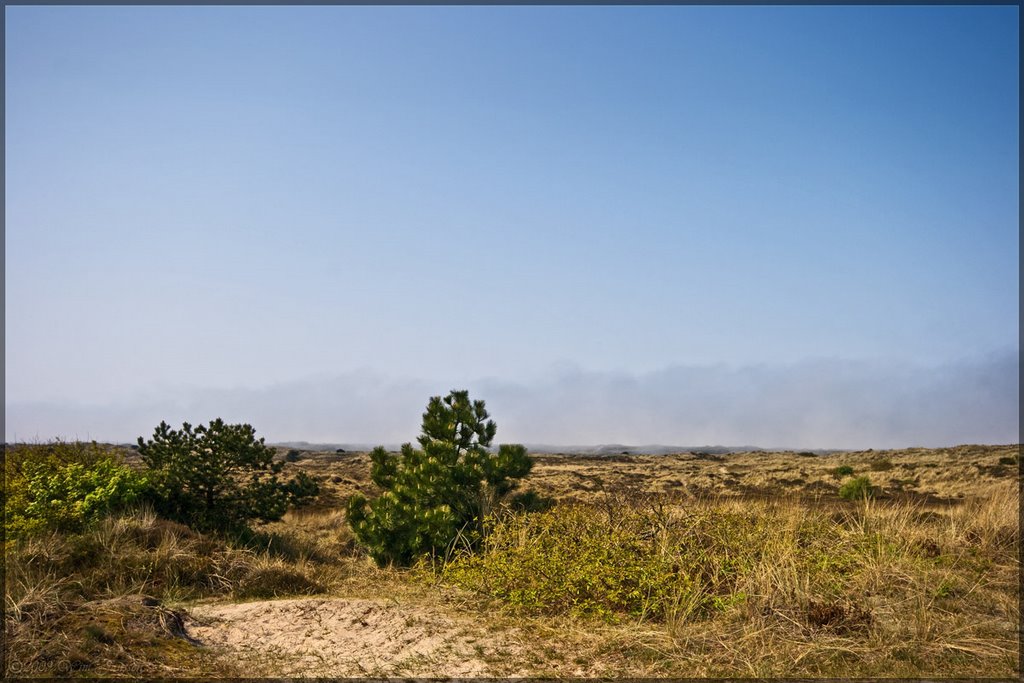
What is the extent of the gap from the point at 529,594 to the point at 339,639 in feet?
7.76

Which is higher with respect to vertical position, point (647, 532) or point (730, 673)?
point (647, 532)

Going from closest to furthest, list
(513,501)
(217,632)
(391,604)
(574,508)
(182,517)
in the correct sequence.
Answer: (217,632)
(391,604)
(574,508)
(513,501)
(182,517)

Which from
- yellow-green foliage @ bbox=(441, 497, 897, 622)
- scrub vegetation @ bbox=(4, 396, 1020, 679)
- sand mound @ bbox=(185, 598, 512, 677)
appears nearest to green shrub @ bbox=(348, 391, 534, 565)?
scrub vegetation @ bbox=(4, 396, 1020, 679)

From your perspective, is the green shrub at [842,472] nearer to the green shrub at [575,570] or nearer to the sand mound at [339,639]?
the green shrub at [575,570]

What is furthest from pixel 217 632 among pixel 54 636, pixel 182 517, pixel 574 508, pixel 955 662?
pixel 182 517

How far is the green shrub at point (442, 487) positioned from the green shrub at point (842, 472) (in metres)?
29.6

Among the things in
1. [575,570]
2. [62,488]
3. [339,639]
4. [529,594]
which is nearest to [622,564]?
[575,570]

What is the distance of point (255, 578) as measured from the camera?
450 inches

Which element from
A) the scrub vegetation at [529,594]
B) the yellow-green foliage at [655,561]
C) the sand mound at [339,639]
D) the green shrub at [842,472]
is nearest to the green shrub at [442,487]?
the scrub vegetation at [529,594]

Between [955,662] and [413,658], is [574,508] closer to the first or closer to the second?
[413,658]

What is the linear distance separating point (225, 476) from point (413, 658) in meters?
11.3

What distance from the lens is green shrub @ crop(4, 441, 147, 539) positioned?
12.5m

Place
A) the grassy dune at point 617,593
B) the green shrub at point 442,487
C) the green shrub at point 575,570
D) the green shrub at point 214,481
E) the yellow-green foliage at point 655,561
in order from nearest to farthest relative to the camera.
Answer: the grassy dune at point 617,593
the yellow-green foliage at point 655,561
the green shrub at point 575,570
the green shrub at point 442,487
the green shrub at point 214,481

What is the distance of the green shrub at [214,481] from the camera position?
16172 millimetres
